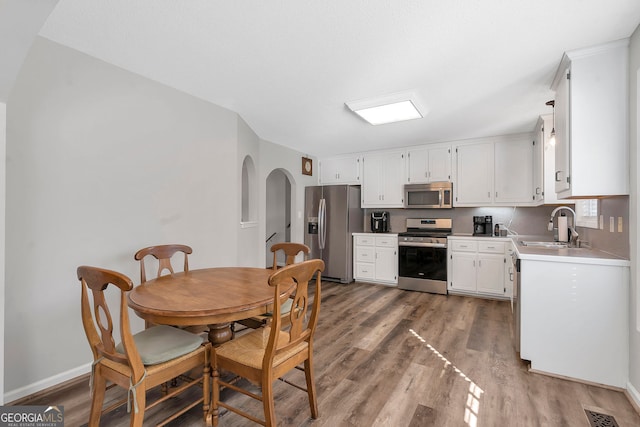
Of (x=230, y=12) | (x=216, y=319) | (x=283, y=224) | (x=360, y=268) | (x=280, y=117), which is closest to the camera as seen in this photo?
(x=216, y=319)

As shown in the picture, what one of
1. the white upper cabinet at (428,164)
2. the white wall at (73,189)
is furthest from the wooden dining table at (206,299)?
the white upper cabinet at (428,164)

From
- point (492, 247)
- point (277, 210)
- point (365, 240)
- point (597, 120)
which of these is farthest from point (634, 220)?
point (277, 210)

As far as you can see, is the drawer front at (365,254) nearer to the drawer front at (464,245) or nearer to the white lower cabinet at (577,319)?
the drawer front at (464,245)

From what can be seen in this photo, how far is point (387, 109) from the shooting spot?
3.24 m

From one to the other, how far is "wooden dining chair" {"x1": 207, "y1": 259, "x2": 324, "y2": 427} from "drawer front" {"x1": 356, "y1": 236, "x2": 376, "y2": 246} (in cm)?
342

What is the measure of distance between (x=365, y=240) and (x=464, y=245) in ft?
5.01

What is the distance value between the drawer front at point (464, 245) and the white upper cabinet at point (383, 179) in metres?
1.04

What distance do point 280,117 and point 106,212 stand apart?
212 centimetres

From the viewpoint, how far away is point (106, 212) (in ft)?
7.78

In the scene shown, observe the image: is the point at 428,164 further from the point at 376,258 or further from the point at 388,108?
the point at 388,108

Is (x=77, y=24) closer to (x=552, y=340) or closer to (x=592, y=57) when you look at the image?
(x=592, y=57)

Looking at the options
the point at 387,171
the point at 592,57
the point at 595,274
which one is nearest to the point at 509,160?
the point at 387,171

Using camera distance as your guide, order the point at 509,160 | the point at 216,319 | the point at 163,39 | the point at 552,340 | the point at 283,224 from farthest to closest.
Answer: the point at 283,224 < the point at 509,160 < the point at 552,340 < the point at 163,39 < the point at 216,319

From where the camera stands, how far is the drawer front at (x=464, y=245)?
4329 mm
